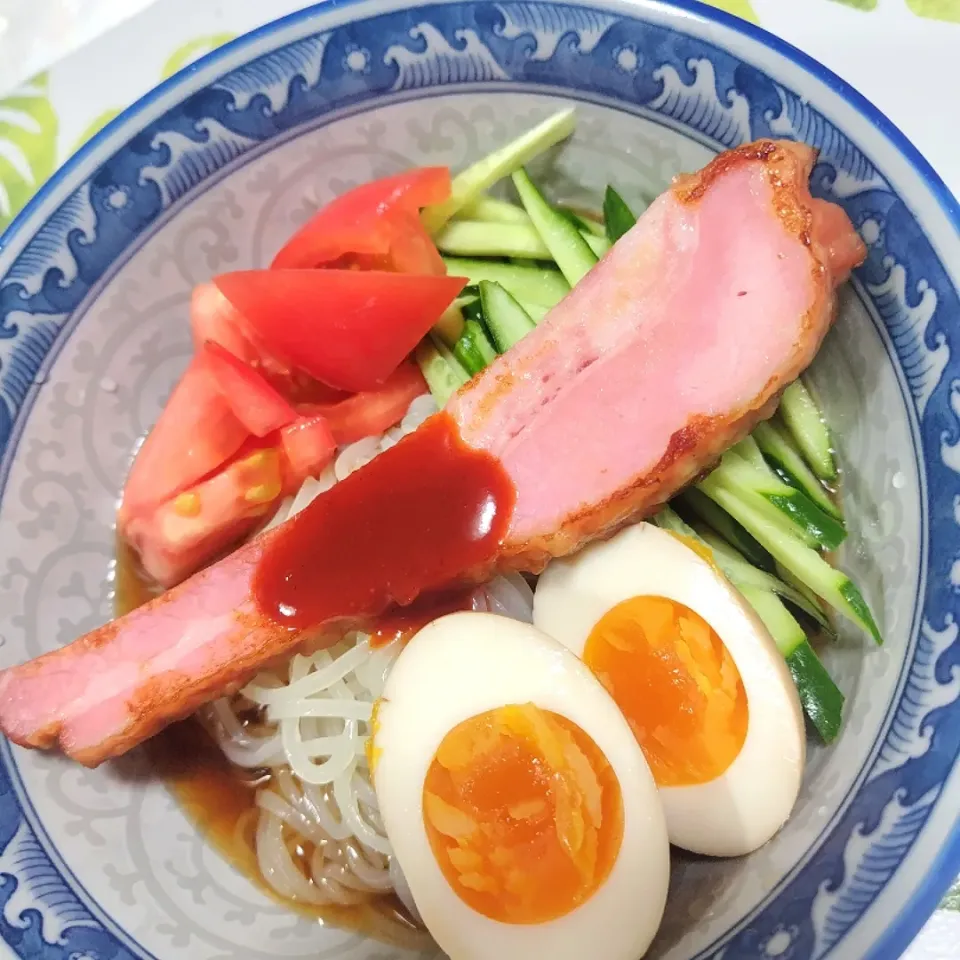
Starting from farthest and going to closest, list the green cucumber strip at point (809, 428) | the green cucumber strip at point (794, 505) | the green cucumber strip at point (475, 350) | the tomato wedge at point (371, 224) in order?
the green cucumber strip at point (475, 350) → the tomato wedge at point (371, 224) → the green cucumber strip at point (809, 428) → the green cucumber strip at point (794, 505)

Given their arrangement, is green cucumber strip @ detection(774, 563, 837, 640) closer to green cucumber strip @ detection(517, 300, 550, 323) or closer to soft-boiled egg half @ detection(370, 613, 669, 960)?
soft-boiled egg half @ detection(370, 613, 669, 960)

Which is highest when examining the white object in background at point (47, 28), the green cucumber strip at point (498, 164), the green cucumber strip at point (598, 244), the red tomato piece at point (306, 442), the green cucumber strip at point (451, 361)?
the white object in background at point (47, 28)

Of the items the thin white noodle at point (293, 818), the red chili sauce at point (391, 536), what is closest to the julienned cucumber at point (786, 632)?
the red chili sauce at point (391, 536)

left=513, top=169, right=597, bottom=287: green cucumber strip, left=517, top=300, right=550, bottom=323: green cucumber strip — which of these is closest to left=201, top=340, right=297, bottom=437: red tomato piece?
left=517, top=300, right=550, bottom=323: green cucumber strip

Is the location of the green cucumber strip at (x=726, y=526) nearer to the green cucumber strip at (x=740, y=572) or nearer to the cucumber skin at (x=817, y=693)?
the green cucumber strip at (x=740, y=572)

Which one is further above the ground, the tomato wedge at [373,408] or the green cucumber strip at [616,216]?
the green cucumber strip at [616,216]

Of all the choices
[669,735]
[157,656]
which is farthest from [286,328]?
[669,735]

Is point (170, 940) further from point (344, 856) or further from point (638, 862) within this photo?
point (638, 862)

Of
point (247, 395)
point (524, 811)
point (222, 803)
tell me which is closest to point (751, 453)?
point (524, 811)
